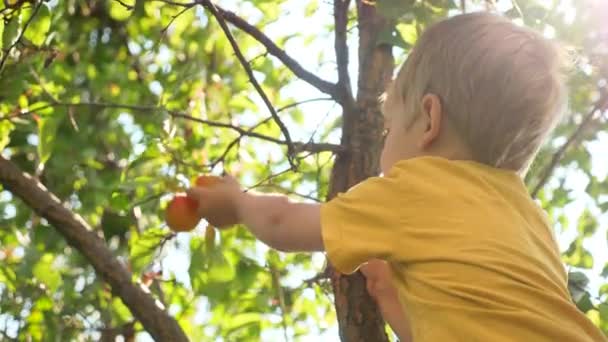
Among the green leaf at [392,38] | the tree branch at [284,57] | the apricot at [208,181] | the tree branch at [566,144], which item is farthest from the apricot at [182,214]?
the tree branch at [566,144]

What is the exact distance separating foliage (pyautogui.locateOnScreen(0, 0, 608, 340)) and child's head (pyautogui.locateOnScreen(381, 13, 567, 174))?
20cm

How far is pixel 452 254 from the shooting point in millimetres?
1253

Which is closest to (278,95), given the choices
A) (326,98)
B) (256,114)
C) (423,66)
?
(256,114)

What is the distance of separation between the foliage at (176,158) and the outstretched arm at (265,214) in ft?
1.05

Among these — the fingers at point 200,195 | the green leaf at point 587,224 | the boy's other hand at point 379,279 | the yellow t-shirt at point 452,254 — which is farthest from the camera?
the green leaf at point 587,224

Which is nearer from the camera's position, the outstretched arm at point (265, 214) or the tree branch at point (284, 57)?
the outstretched arm at point (265, 214)

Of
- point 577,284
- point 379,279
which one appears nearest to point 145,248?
point 379,279

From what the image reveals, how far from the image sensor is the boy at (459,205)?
1247 millimetres

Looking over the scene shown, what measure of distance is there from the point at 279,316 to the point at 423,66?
105cm

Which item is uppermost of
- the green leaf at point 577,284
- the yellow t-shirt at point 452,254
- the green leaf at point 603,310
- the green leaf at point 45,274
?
the green leaf at point 45,274

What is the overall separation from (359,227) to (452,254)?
0.10 meters

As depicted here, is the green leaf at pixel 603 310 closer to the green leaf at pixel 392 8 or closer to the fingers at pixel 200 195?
the green leaf at pixel 392 8

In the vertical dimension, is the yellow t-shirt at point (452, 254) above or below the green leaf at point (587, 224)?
above

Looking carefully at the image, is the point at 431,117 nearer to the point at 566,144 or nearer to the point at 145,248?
the point at 566,144
